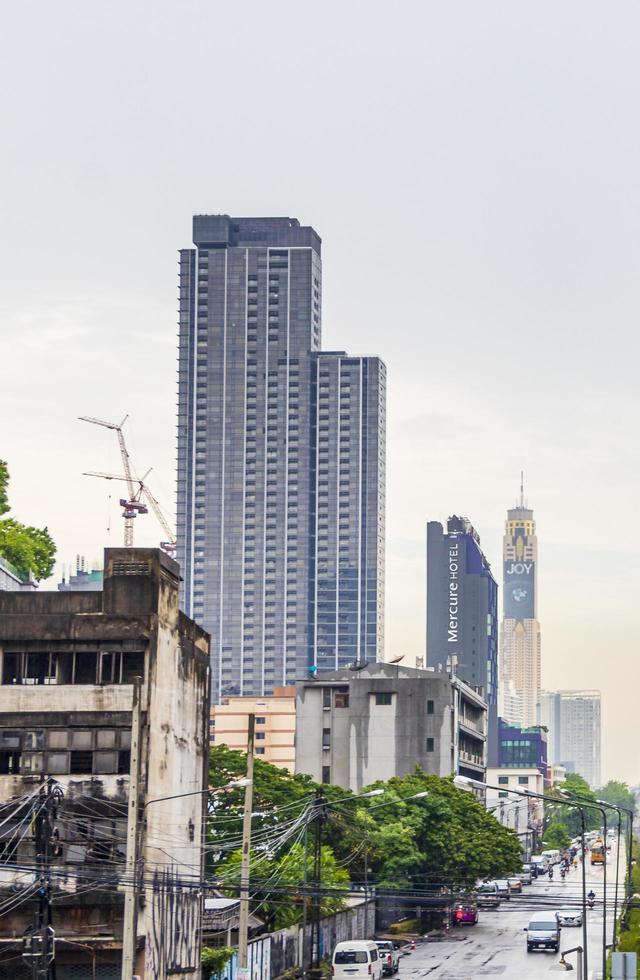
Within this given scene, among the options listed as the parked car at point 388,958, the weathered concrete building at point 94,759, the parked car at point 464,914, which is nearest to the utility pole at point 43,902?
the weathered concrete building at point 94,759

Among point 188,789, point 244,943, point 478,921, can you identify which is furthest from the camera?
point 478,921

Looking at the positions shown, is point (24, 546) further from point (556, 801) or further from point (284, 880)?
point (556, 801)

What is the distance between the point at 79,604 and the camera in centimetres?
7169

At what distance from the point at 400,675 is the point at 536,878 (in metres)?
36.3

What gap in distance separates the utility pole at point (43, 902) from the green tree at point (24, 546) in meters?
35.4

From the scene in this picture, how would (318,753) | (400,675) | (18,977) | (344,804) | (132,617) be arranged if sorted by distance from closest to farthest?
(18,977) → (132,617) → (344,804) → (318,753) → (400,675)

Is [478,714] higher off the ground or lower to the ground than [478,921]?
higher

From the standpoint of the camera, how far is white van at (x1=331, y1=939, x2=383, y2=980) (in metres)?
80.9

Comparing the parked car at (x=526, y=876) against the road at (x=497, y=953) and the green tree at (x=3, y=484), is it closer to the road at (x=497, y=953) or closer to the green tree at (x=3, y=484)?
the road at (x=497, y=953)

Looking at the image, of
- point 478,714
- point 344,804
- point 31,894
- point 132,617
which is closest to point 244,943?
point 31,894

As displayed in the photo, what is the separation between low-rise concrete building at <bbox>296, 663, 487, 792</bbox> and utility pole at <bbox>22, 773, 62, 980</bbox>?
9699cm

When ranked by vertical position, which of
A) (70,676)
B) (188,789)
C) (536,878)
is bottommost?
(536,878)

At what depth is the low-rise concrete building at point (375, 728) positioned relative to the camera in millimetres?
163625

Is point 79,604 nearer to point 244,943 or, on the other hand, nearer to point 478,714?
point 244,943
